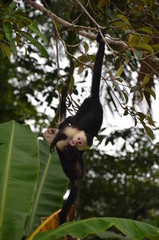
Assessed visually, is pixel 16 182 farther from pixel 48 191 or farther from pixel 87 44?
pixel 87 44

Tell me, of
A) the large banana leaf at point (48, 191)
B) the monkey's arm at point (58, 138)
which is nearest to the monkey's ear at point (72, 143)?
the monkey's arm at point (58, 138)

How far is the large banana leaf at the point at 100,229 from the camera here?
3182 mm

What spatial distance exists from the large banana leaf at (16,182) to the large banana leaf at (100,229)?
0.39m

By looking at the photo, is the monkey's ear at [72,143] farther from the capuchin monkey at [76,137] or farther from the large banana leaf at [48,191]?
the large banana leaf at [48,191]

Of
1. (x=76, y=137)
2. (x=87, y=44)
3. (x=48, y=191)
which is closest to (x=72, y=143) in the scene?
(x=76, y=137)

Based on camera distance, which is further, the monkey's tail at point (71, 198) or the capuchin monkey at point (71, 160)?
→ the monkey's tail at point (71, 198)

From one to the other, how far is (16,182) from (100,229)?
2.58ft

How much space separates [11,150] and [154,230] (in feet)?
3.82

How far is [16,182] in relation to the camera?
3.69m

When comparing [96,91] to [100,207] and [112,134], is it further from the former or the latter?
[100,207]

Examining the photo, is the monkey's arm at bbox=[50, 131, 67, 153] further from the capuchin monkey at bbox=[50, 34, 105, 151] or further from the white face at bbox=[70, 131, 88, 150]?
the white face at bbox=[70, 131, 88, 150]

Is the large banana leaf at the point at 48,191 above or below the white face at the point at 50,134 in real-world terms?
below

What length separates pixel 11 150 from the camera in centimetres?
377

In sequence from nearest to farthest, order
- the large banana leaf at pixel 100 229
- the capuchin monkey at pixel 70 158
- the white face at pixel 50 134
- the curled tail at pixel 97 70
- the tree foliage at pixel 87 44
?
the capuchin monkey at pixel 70 158
the white face at pixel 50 134
the curled tail at pixel 97 70
the tree foliage at pixel 87 44
the large banana leaf at pixel 100 229
